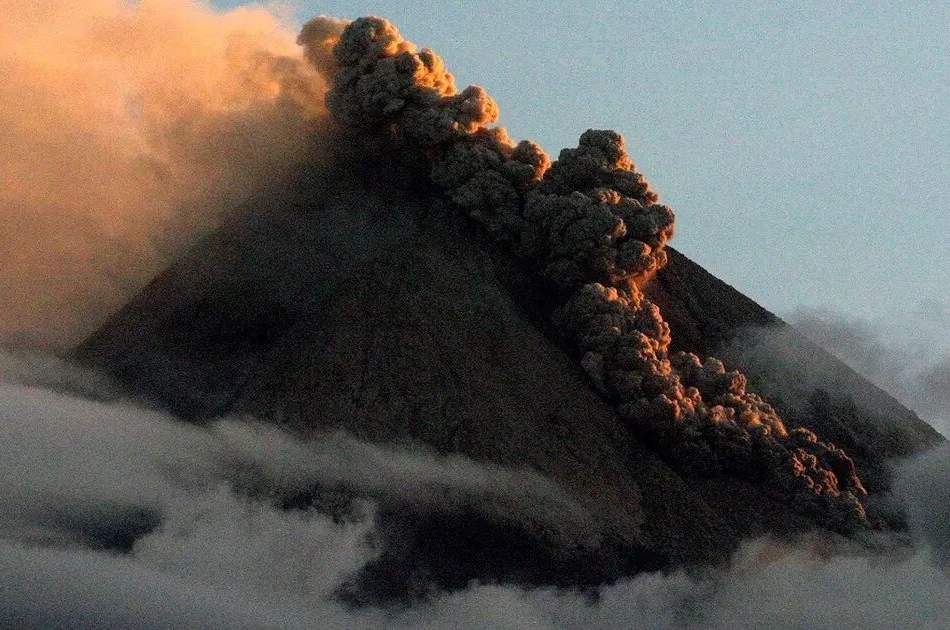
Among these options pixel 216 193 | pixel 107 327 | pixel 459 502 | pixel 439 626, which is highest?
pixel 216 193

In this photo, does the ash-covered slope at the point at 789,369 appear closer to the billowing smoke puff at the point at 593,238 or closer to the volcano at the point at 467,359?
the volcano at the point at 467,359

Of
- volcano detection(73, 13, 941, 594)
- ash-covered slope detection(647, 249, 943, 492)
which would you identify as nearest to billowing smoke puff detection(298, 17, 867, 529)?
volcano detection(73, 13, 941, 594)

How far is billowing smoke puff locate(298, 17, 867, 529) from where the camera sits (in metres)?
105

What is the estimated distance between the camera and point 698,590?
323 feet

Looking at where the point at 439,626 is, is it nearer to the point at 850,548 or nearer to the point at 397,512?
the point at 397,512

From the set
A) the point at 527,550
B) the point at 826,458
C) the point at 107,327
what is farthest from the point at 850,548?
the point at 107,327

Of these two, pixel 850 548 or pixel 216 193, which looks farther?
pixel 216 193

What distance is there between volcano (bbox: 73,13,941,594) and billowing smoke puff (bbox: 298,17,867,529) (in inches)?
7.2

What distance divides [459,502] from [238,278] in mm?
17198

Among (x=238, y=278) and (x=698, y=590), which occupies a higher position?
(x=238, y=278)

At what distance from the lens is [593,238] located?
107 meters

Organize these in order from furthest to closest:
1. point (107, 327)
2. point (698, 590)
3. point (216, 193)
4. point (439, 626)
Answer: point (216, 193)
point (107, 327)
point (698, 590)
point (439, 626)

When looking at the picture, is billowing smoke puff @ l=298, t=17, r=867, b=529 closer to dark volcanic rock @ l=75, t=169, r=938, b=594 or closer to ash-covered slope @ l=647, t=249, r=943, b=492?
dark volcanic rock @ l=75, t=169, r=938, b=594

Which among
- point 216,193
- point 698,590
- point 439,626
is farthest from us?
point 216,193
